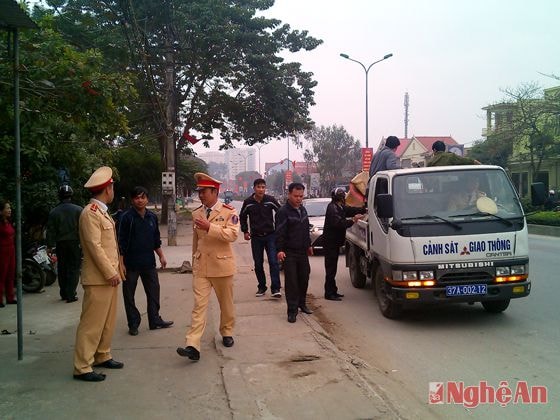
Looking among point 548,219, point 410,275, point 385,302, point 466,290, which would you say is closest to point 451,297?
point 466,290

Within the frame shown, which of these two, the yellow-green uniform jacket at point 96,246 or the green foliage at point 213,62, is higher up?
the green foliage at point 213,62

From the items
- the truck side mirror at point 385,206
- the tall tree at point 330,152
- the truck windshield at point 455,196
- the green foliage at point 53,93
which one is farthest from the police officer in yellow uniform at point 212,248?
the tall tree at point 330,152

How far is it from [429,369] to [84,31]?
1670cm

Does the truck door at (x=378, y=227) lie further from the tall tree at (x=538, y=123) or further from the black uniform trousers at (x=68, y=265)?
the tall tree at (x=538, y=123)

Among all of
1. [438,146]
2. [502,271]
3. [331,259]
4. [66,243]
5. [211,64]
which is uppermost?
[211,64]

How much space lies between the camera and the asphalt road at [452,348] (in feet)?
13.4

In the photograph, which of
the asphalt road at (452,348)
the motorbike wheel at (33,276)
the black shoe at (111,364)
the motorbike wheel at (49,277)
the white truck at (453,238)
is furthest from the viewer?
the motorbike wheel at (49,277)

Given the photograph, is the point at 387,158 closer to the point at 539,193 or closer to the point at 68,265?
the point at 539,193

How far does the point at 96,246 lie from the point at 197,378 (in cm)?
147

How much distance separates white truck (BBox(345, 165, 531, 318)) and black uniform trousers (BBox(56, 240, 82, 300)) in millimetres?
4799

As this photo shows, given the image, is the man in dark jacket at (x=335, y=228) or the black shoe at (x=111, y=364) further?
the man in dark jacket at (x=335, y=228)

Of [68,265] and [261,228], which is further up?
[261,228]

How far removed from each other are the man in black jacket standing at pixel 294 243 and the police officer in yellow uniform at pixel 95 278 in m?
2.57

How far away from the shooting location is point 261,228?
322 inches
